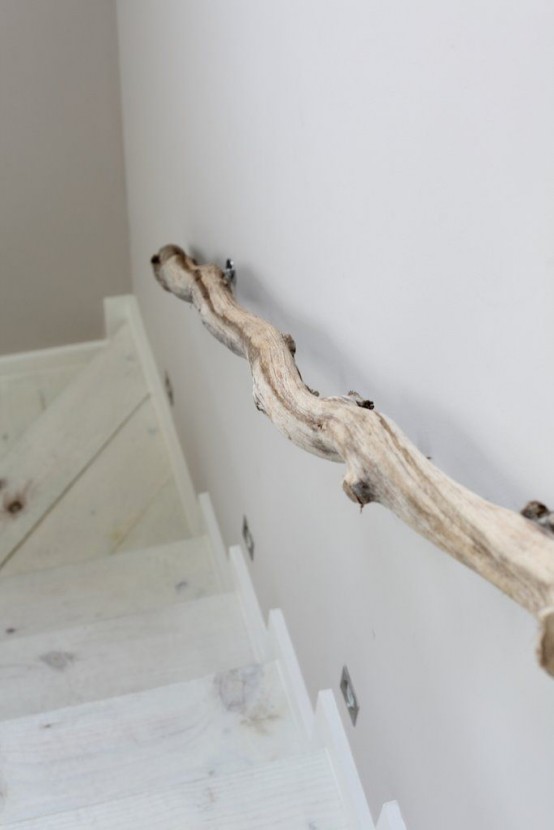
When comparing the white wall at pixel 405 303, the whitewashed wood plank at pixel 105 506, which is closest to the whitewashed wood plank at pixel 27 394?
the whitewashed wood plank at pixel 105 506

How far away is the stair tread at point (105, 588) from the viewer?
268cm

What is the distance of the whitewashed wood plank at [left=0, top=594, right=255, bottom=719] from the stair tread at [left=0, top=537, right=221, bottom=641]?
8.9 inches

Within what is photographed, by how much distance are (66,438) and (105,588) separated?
105 cm

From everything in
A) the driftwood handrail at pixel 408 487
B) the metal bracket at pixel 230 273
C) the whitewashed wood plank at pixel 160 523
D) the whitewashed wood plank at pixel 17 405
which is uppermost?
the metal bracket at pixel 230 273

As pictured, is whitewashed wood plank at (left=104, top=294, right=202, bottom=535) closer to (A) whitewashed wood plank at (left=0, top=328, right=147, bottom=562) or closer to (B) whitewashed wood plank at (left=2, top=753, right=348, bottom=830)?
(A) whitewashed wood plank at (left=0, top=328, right=147, bottom=562)

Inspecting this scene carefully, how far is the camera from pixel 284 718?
2090 millimetres

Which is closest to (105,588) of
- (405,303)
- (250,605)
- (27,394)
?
(250,605)

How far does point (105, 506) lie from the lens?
3.57 m

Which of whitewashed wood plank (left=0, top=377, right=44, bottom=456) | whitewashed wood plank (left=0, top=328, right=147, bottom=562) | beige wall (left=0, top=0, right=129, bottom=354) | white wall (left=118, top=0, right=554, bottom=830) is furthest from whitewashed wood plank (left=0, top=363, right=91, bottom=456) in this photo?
white wall (left=118, top=0, right=554, bottom=830)

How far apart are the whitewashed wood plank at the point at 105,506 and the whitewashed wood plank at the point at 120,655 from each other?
1075 mm

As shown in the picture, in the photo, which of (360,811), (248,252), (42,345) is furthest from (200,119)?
(42,345)

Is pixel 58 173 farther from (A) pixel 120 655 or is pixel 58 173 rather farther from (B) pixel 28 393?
(A) pixel 120 655

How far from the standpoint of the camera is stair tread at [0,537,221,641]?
8.80ft

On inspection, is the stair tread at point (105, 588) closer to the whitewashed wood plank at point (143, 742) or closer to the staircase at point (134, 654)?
the staircase at point (134, 654)
